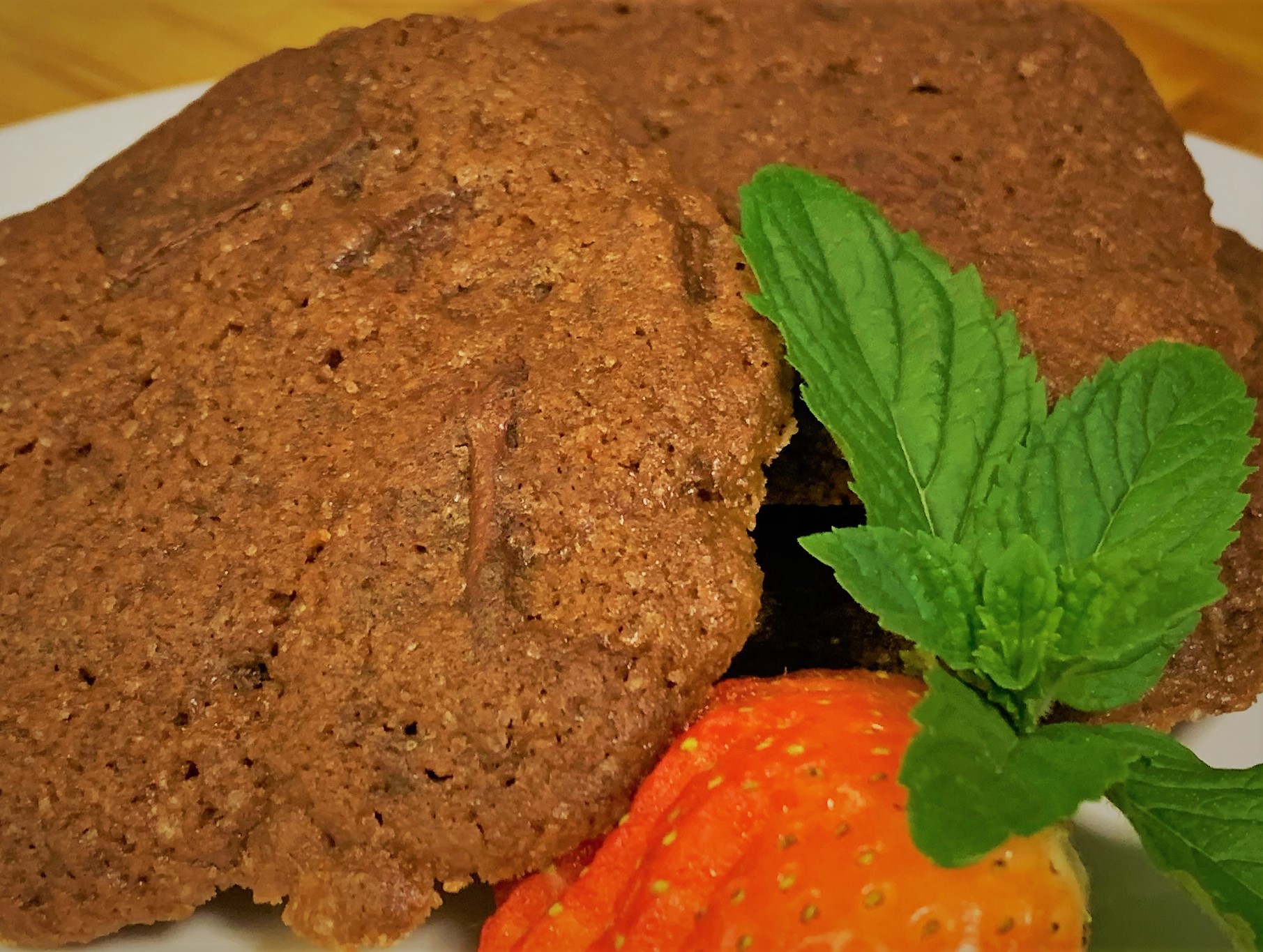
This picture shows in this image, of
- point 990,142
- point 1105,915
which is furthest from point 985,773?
point 990,142

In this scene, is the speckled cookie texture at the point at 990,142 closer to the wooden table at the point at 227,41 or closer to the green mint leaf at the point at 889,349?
the green mint leaf at the point at 889,349

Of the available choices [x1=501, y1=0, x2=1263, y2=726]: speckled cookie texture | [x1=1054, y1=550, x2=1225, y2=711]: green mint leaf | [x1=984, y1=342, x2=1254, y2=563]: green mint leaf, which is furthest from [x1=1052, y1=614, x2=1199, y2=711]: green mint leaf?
[x1=501, y1=0, x2=1263, y2=726]: speckled cookie texture

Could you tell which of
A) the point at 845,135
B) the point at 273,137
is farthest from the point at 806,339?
the point at 273,137

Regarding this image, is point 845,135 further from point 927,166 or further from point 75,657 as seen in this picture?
point 75,657

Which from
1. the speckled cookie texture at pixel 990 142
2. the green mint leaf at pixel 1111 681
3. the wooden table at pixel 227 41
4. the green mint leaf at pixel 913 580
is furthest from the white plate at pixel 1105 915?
the wooden table at pixel 227 41

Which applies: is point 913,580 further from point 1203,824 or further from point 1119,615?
point 1203,824

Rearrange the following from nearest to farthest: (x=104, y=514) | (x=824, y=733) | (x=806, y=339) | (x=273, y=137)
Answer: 1. (x=824, y=733)
2. (x=806, y=339)
3. (x=104, y=514)
4. (x=273, y=137)

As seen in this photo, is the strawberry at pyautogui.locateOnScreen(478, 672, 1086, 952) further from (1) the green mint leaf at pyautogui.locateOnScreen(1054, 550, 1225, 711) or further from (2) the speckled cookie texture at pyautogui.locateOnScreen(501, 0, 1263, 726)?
(2) the speckled cookie texture at pyautogui.locateOnScreen(501, 0, 1263, 726)
